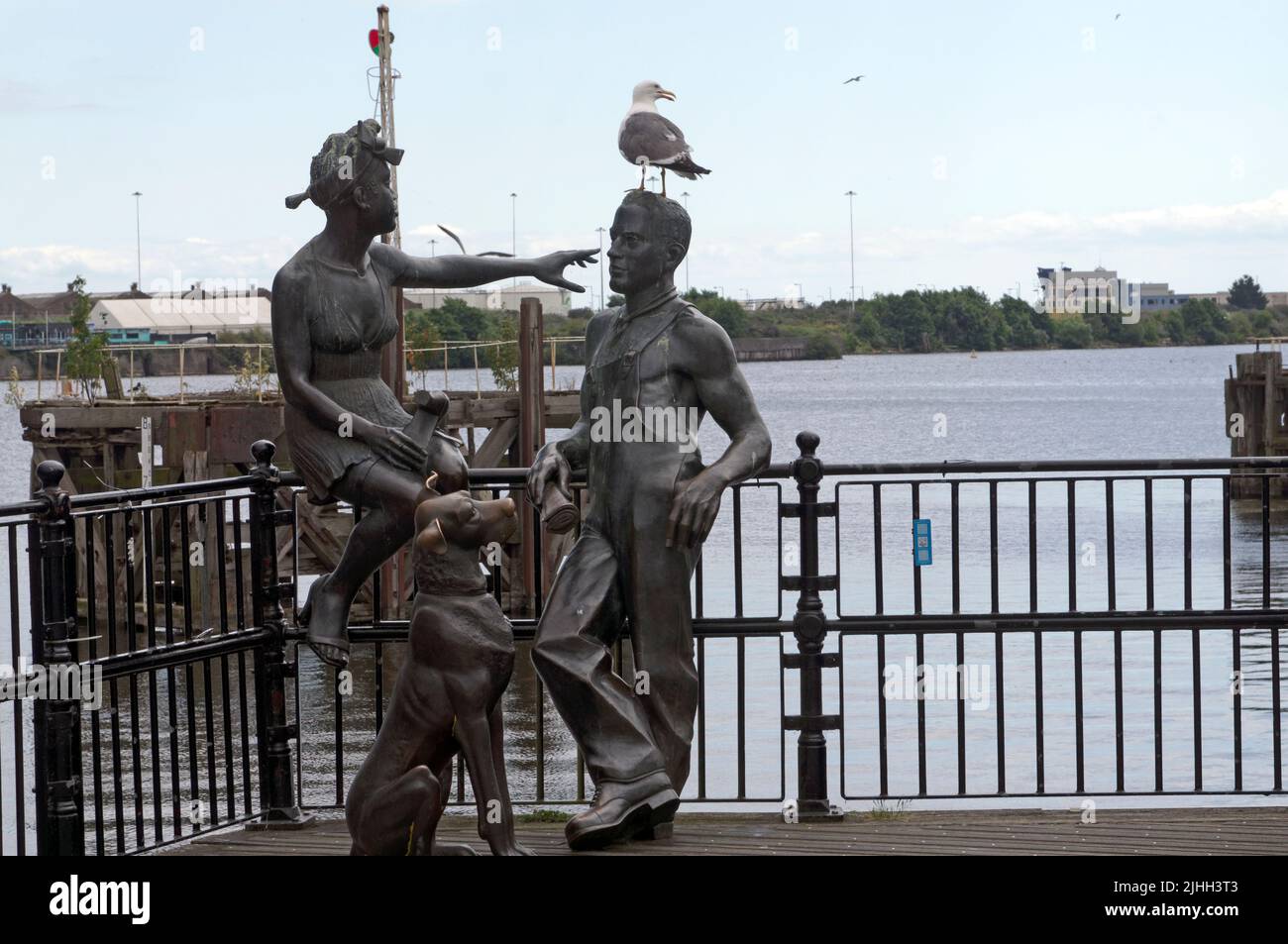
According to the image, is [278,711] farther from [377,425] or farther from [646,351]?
[646,351]

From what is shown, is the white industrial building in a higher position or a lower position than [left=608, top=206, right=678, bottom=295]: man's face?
higher

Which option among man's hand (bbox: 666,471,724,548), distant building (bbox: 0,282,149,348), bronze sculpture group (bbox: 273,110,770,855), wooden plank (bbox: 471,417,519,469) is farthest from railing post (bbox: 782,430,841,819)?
distant building (bbox: 0,282,149,348)

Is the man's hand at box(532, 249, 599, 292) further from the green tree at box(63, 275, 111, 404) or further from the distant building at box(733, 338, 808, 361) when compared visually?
the distant building at box(733, 338, 808, 361)

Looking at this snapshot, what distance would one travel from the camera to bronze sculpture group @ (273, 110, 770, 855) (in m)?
6.23

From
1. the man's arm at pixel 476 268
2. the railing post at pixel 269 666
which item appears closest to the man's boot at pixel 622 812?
the railing post at pixel 269 666

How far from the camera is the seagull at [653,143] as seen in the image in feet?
21.3

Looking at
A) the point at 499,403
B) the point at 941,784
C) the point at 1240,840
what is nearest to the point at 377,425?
the point at 1240,840

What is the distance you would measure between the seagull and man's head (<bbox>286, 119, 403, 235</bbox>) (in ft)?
2.84

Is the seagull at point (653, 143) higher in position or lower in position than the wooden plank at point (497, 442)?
higher

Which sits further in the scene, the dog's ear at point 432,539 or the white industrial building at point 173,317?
A: the white industrial building at point 173,317

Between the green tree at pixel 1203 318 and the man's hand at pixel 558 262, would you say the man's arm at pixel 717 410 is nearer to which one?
the man's hand at pixel 558 262

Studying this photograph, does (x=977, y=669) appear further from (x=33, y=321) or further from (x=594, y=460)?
(x=33, y=321)

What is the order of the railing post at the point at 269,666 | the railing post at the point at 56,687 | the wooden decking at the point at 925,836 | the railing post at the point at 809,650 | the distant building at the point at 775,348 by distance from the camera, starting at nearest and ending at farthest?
1. the railing post at the point at 56,687
2. the wooden decking at the point at 925,836
3. the railing post at the point at 809,650
4. the railing post at the point at 269,666
5. the distant building at the point at 775,348

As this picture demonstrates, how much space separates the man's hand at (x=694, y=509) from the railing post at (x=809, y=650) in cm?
71
